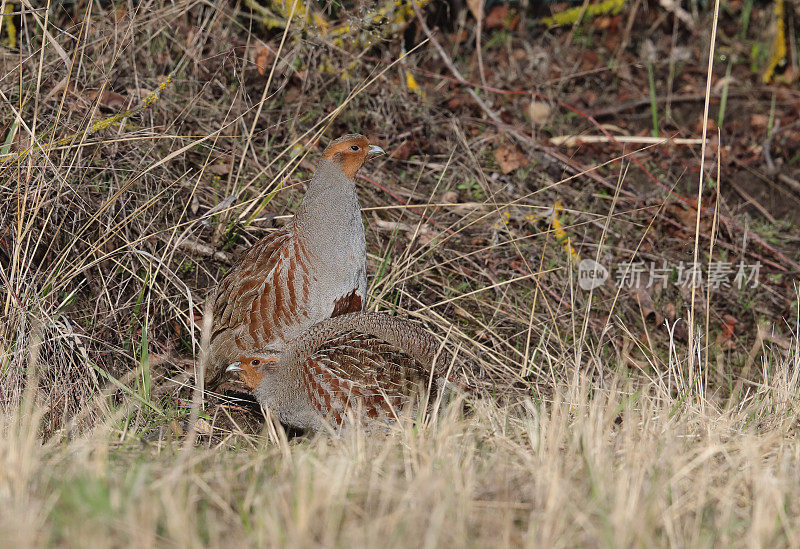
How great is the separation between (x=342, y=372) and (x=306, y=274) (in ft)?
1.72

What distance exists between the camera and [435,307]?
14.6ft

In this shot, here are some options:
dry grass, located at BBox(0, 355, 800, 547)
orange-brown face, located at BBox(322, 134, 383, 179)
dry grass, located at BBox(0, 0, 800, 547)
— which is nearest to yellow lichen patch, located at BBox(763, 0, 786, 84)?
dry grass, located at BBox(0, 0, 800, 547)

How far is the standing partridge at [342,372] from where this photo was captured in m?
3.23

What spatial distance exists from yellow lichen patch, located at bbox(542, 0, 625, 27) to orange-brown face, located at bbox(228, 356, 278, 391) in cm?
413

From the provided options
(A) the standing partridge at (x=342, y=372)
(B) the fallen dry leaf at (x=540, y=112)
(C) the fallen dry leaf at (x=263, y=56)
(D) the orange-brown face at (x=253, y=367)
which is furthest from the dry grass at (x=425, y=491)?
(B) the fallen dry leaf at (x=540, y=112)

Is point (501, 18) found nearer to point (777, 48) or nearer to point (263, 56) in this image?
point (777, 48)

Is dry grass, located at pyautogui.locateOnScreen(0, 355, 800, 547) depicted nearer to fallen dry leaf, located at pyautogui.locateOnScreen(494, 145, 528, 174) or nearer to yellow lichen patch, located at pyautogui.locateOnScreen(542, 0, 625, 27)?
fallen dry leaf, located at pyautogui.locateOnScreen(494, 145, 528, 174)

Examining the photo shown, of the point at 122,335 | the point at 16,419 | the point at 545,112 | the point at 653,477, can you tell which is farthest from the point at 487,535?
the point at 545,112

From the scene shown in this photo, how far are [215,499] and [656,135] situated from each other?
449 cm

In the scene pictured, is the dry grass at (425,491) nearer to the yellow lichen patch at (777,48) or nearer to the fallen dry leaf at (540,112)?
the fallen dry leaf at (540,112)

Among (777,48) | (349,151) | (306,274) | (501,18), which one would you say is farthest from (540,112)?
(306,274)

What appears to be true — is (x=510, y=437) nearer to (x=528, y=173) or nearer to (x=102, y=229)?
(x=102, y=229)

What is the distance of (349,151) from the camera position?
144 inches

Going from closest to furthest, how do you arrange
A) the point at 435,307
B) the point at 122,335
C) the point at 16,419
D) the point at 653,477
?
the point at 653,477
the point at 16,419
the point at 122,335
the point at 435,307
